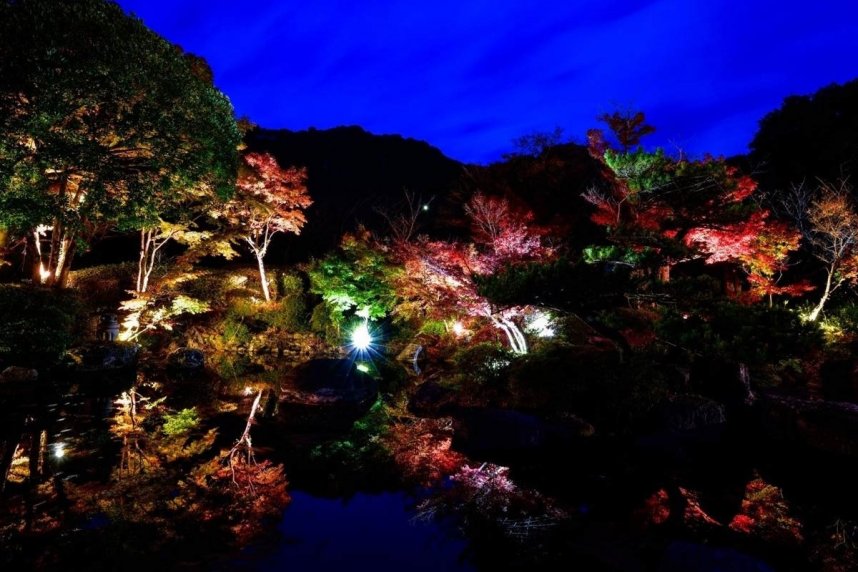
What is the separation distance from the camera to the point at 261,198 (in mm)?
15547

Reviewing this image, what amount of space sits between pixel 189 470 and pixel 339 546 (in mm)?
2520

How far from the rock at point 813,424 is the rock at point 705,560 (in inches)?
192

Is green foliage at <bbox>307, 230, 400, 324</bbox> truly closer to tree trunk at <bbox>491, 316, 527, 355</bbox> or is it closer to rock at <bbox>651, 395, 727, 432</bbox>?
tree trunk at <bbox>491, 316, 527, 355</bbox>

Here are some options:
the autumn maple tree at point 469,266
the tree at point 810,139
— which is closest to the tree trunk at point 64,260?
the autumn maple tree at point 469,266

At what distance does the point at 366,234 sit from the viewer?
15828mm

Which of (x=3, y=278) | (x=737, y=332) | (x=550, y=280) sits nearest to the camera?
(x=737, y=332)

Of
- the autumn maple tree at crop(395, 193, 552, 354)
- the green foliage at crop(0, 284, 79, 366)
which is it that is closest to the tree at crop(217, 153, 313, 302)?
the autumn maple tree at crop(395, 193, 552, 354)

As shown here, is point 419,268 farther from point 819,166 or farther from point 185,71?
point 819,166

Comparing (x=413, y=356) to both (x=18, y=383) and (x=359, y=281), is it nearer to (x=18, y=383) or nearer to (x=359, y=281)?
(x=359, y=281)

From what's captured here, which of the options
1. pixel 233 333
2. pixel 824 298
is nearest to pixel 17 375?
pixel 233 333

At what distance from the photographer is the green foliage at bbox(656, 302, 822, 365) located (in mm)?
5125

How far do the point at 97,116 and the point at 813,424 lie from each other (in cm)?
1380

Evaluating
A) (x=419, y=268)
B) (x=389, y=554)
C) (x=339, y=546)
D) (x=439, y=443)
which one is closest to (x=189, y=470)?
(x=339, y=546)

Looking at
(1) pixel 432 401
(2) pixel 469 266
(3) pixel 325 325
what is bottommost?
(1) pixel 432 401
